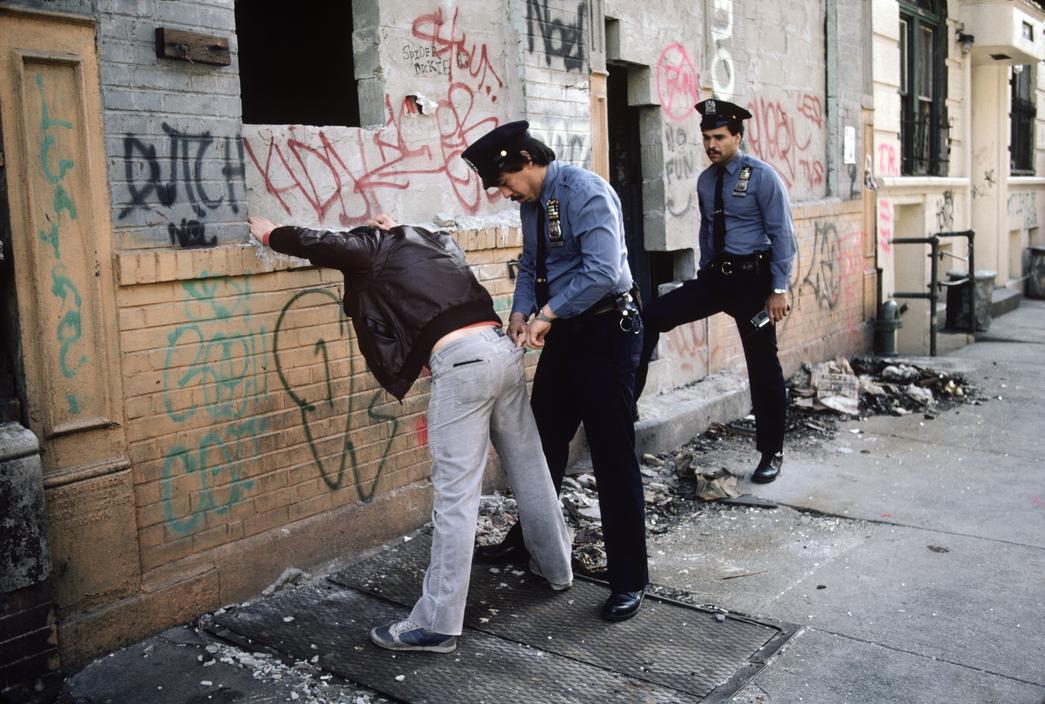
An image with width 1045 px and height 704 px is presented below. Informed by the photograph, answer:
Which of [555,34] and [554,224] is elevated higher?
[555,34]

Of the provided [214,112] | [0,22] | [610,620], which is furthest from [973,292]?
[0,22]

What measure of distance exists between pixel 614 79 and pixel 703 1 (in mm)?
840

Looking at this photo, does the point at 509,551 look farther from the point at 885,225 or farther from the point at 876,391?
the point at 885,225

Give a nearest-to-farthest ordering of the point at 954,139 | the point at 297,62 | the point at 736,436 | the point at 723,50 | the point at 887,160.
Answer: the point at 736,436 → the point at 297,62 → the point at 723,50 → the point at 887,160 → the point at 954,139

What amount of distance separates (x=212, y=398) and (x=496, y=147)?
1.48 meters

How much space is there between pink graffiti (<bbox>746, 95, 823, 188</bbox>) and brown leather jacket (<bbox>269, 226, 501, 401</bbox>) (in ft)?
15.5

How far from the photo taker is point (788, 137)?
841 centimetres

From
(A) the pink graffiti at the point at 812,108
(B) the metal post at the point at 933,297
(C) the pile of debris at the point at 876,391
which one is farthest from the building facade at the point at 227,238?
(B) the metal post at the point at 933,297

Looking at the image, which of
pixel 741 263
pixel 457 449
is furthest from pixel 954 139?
pixel 457 449

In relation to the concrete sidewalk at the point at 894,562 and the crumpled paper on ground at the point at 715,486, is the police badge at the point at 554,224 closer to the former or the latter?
the concrete sidewalk at the point at 894,562

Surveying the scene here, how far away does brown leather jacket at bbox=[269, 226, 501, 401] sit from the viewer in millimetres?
3613

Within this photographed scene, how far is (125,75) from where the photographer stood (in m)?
3.69

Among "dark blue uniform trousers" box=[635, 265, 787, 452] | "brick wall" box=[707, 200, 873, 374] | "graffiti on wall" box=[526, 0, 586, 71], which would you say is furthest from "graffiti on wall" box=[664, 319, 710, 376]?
"graffiti on wall" box=[526, 0, 586, 71]

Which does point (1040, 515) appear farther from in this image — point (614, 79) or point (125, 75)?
point (125, 75)
